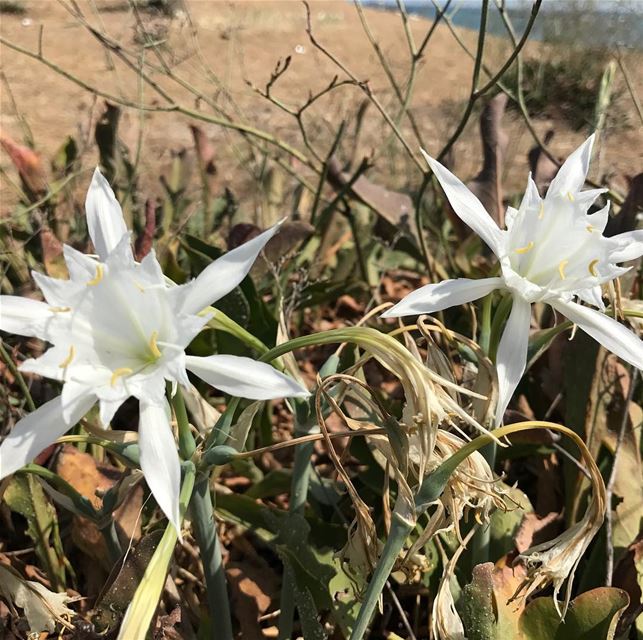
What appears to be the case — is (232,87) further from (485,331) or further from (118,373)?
(118,373)

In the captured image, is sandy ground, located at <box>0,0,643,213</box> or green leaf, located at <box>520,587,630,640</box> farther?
sandy ground, located at <box>0,0,643,213</box>

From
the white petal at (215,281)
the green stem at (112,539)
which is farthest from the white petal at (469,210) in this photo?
the green stem at (112,539)

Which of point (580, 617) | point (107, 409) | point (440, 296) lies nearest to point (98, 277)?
point (107, 409)

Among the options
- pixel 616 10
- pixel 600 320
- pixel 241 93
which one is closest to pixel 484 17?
pixel 600 320

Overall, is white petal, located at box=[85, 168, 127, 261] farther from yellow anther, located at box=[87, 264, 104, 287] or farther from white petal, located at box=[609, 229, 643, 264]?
white petal, located at box=[609, 229, 643, 264]

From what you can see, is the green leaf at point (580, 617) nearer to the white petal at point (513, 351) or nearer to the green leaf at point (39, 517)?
the white petal at point (513, 351)

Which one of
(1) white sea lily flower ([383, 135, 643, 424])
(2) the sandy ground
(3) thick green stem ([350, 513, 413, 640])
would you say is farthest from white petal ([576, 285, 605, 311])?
(2) the sandy ground

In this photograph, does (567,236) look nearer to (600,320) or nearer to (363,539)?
(600,320)
